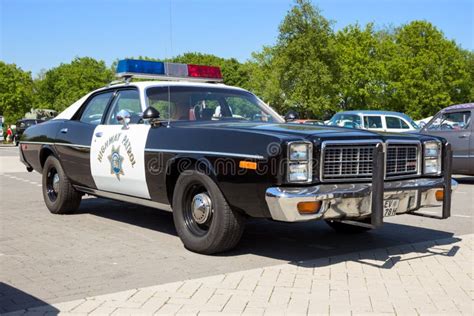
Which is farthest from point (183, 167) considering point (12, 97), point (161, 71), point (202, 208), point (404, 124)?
point (12, 97)

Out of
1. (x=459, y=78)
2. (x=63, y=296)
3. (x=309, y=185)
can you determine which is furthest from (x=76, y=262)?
(x=459, y=78)

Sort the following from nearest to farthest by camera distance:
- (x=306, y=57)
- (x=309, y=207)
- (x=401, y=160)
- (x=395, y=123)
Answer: (x=309, y=207) → (x=401, y=160) → (x=395, y=123) → (x=306, y=57)

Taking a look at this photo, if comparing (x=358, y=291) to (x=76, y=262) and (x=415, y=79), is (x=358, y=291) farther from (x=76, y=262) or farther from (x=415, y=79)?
(x=415, y=79)

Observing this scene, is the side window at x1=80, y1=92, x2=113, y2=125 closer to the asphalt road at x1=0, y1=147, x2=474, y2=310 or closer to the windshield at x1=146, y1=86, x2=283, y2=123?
the windshield at x1=146, y1=86, x2=283, y2=123

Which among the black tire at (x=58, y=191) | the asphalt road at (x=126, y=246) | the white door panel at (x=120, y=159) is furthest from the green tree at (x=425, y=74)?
the white door panel at (x=120, y=159)

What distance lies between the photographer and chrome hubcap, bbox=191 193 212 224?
5102 millimetres

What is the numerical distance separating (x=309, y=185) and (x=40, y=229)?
11.7ft

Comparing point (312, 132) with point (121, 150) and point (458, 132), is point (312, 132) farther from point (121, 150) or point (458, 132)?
point (458, 132)

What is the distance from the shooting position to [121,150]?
239 inches

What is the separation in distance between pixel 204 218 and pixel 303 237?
5.03 ft

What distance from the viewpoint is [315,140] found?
4602 millimetres

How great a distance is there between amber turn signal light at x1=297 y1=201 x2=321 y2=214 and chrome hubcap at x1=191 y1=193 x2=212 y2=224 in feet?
3.28

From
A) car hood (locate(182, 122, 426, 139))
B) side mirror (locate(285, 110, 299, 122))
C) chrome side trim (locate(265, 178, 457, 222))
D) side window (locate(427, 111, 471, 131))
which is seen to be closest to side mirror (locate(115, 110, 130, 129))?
car hood (locate(182, 122, 426, 139))

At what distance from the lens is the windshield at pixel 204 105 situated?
19.7ft
